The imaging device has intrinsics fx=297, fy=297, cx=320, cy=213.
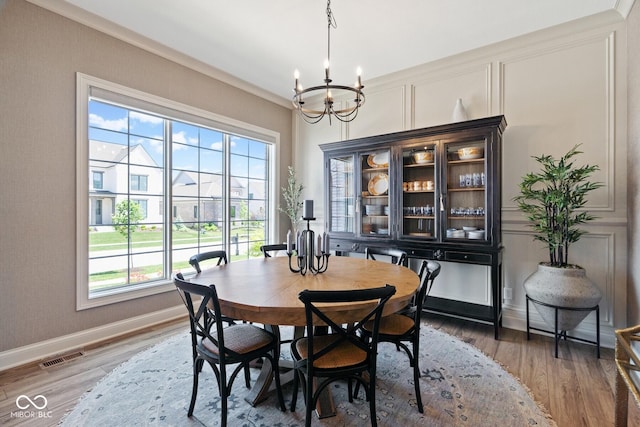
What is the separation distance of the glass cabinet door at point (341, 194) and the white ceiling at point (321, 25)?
47.7 inches

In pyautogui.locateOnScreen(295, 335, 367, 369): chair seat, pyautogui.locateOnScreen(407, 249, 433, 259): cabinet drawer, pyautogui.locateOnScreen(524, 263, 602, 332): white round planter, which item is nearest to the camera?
pyautogui.locateOnScreen(295, 335, 367, 369): chair seat

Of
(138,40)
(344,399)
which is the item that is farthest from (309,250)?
(138,40)

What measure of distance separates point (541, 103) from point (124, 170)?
14.1 feet

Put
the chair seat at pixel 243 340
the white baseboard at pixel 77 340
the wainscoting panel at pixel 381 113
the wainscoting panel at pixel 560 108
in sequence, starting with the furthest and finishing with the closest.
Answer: the wainscoting panel at pixel 381 113 < the wainscoting panel at pixel 560 108 < the white baseboard at pixel 77 340 < the chair seat at pixel 243 340

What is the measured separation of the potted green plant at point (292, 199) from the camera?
4688 mm

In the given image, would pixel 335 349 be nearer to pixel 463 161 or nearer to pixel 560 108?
pixel 463 161

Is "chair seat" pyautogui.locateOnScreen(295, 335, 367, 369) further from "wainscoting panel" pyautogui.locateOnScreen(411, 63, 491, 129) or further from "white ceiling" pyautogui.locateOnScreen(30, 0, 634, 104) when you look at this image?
"wainscoting panel" pyautogui.locateOnScreen(411, 63, 491, 129)

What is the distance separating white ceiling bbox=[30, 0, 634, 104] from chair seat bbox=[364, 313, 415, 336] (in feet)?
8.39

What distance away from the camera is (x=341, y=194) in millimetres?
4059

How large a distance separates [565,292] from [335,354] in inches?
84.6

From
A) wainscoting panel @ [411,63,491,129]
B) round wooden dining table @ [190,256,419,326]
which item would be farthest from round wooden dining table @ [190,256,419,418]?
wainscoting panel @ [411,63,491,129]

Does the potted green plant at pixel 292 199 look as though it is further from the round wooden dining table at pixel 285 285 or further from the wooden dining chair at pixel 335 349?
the wooden dining chair at pixel 335 349

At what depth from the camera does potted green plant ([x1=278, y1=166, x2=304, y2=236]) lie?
4.69 m

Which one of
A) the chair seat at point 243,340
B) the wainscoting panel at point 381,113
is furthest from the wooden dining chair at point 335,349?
the wainscoting panel at point 381,113
